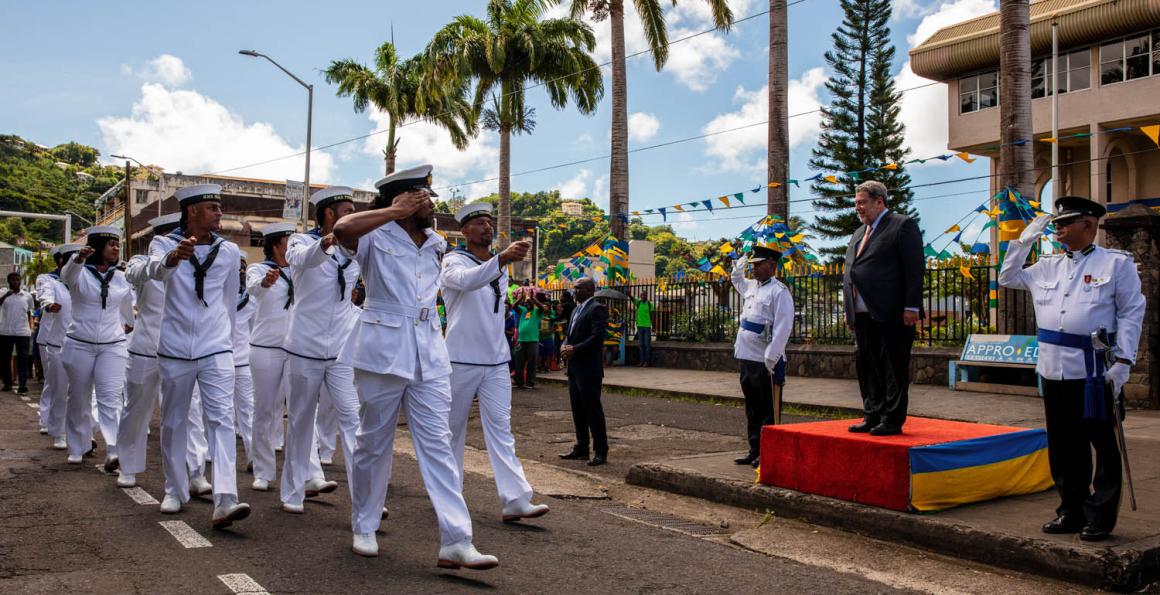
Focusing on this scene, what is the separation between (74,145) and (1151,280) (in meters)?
144

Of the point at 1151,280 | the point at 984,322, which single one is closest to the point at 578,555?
the point at 1151,280

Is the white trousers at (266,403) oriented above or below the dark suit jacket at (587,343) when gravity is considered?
below

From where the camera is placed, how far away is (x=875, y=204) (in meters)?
6.85

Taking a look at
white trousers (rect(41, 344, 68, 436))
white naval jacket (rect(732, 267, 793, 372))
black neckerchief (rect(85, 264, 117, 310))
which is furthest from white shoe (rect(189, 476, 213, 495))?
white naval jacket (rect(732, 267, 793, 372))

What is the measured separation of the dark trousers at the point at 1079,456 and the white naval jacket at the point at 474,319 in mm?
3470

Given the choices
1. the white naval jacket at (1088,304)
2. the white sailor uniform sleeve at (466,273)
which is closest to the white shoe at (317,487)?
the white sailor uniform sleeve at (466,273)

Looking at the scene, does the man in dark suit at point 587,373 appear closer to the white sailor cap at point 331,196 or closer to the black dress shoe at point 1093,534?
the white sailor cap at point 331,196

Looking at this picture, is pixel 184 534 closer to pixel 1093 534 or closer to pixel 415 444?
pixel 415 444

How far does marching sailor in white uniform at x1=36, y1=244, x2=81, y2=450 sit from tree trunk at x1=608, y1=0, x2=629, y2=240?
43.8ft

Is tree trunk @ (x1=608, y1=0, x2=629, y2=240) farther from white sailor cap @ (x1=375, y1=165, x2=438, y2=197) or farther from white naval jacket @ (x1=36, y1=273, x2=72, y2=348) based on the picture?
white sailor cap @ (x1=375, y1=165, x2=438, y2=197)

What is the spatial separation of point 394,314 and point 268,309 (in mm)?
3125

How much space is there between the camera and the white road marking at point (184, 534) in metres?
5.63

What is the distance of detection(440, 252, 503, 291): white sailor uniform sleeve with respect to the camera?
554 cm

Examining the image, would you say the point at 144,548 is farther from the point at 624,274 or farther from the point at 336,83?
the point at 336,83
